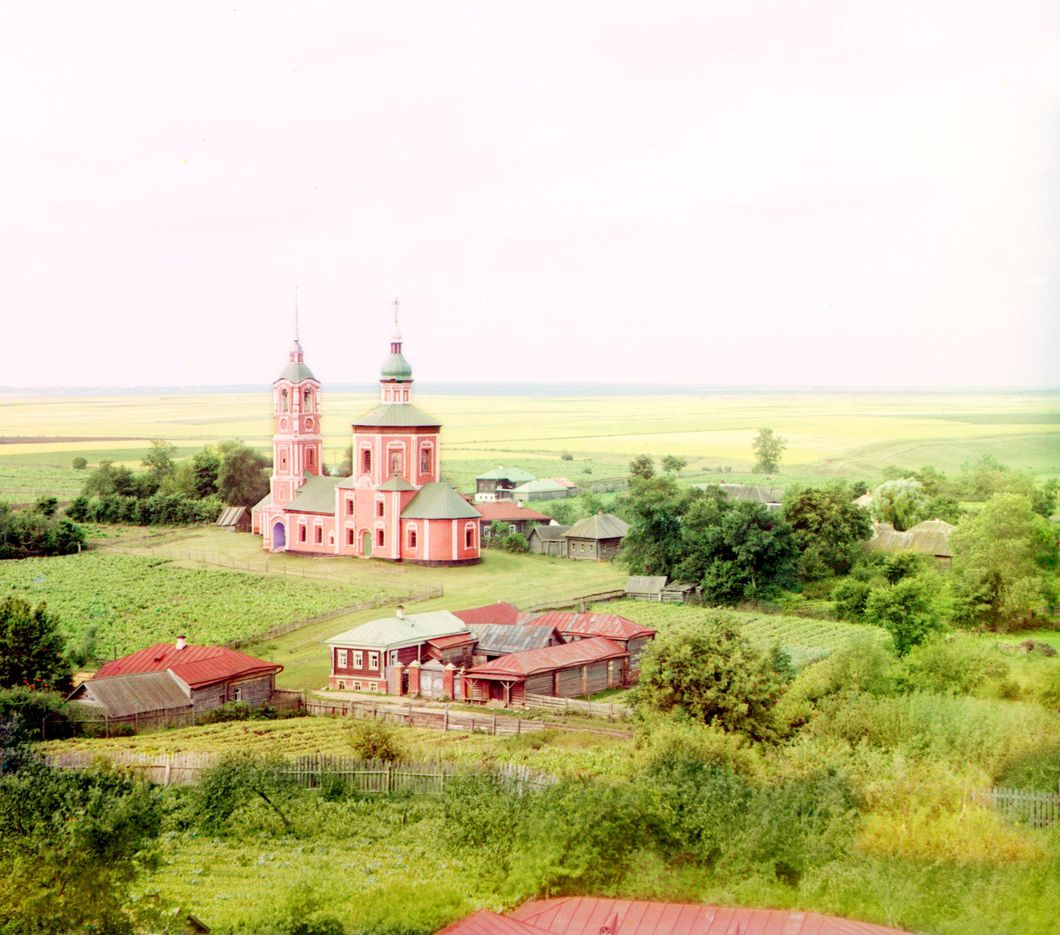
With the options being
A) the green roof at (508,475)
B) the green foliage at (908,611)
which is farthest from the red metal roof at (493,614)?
the green foliage at (908,611)

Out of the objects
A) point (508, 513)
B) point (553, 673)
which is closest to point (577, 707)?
point (553, 673)

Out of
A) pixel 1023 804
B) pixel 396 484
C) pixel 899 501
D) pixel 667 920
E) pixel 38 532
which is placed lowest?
pixel 667 920

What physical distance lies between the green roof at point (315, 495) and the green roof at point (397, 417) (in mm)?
409

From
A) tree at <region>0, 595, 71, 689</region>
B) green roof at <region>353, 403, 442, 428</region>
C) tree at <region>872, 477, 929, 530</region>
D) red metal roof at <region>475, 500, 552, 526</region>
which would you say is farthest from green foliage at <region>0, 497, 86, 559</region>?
tree at <region>872, 477, 929, 530</region>

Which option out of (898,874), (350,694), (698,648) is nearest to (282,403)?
(350,694)

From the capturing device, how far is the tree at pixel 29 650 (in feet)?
22.9

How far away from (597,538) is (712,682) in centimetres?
252

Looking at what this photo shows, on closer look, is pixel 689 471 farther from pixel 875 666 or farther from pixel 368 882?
pixel 368 882

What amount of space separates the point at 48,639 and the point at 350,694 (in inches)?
67.3

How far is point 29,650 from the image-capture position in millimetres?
7031

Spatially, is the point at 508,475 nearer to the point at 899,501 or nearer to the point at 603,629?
the point at 603,629

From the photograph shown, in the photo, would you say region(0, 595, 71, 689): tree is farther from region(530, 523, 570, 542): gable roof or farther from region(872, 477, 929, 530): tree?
region(872, 477, 929, 530): tree

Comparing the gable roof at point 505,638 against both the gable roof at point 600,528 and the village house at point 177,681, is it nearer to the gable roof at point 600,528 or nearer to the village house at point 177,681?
the village house at point 177,681

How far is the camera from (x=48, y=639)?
7090 millimetres
